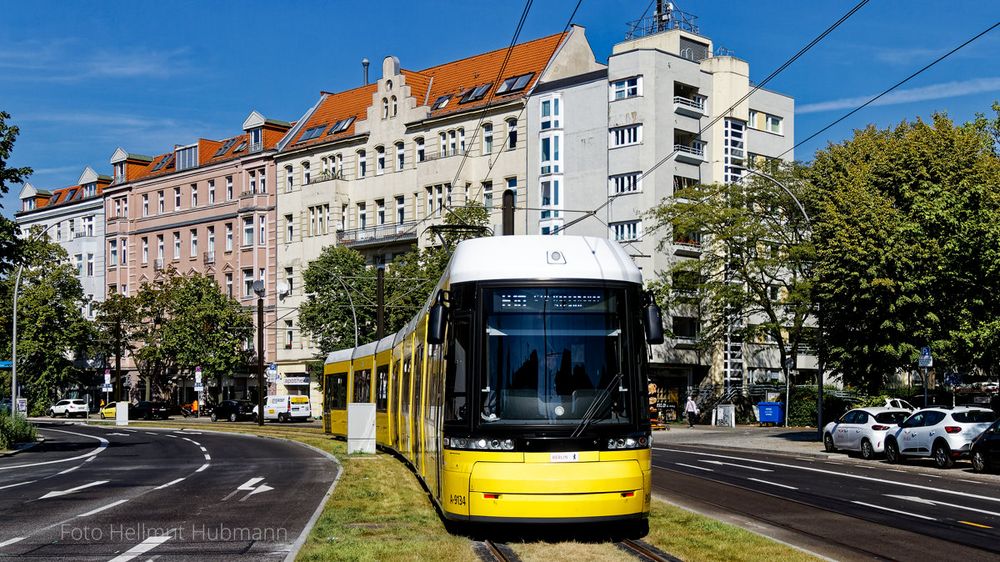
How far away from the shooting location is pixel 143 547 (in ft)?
41.4

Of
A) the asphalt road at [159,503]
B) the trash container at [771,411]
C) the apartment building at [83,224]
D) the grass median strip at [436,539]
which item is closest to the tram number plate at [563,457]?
the grass median strip at [436,539]

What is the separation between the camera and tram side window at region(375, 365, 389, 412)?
29.0 meters

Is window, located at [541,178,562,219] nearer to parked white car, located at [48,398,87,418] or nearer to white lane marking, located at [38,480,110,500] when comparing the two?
parked white car, located at [48,398,87,418]

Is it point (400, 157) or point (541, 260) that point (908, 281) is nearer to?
point (541, 260)

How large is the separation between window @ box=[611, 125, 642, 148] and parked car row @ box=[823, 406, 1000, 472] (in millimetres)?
33187

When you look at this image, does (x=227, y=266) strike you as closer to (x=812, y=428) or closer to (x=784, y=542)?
(x=812, y=428)

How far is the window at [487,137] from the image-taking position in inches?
2731

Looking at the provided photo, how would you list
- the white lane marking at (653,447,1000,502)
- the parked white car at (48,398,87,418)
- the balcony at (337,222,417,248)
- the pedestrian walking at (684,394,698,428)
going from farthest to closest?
1. the parked white car at (48,398,87,418)
2. the balcony at (337,222,417,248)
3. the pedestrian walking at (684,394,698,428)
4. the white lane marking at (653,447,1000,502)

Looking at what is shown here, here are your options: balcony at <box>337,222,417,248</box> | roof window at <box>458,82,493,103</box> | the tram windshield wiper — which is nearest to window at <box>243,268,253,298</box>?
balcony at <box>337,222,417,248</box>

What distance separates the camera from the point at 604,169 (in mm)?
64938

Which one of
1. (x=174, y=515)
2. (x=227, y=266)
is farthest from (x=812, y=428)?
(x=227, y=266)

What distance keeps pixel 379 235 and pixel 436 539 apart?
62707 millimetres

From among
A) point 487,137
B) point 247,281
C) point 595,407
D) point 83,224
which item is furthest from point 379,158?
point 595,407

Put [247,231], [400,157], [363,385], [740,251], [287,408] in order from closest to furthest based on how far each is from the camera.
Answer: [363,385]
[740,251]
[287,408]
[400,157]
[247,231]
